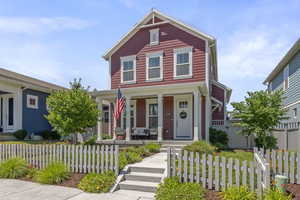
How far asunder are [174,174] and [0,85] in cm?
1226

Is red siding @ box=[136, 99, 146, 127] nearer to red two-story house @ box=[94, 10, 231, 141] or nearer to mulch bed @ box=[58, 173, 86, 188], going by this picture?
red two-story house @ box=[94, 10, 231, 141]

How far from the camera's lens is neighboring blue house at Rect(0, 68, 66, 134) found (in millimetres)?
13703

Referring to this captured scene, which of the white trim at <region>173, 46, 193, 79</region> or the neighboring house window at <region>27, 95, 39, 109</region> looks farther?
the neighboring house window at <region>27, 95, 39, 109</region>

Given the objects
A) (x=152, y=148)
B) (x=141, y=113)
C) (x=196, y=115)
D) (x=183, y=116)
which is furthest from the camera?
(x=141, y=113)

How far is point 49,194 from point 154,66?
A: 1007 centimetres

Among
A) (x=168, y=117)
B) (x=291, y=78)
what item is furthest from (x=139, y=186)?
(x=291, y=78)

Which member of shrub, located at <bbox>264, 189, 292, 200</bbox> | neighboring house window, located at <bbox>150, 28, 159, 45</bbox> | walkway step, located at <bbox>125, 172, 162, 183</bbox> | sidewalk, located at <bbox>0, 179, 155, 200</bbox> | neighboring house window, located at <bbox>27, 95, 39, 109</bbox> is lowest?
sidewalk, located at <bbox>0, 179, 155, 200</bbox>

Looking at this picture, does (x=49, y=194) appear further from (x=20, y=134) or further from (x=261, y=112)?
(x=20, y=134)

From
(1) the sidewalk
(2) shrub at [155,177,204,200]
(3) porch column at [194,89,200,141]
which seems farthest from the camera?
(3) porch column at [194,89,200,141]

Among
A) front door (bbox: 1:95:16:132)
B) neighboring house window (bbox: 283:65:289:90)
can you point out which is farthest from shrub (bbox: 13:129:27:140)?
neighboring house window (bbox: 283:65:289:90)

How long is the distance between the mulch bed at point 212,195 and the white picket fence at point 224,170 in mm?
125

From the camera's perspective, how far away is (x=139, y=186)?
231 inches

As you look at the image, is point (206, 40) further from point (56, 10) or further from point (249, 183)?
point (249, 183)

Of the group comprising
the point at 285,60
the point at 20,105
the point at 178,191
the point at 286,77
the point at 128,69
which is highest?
the point at 285,60
